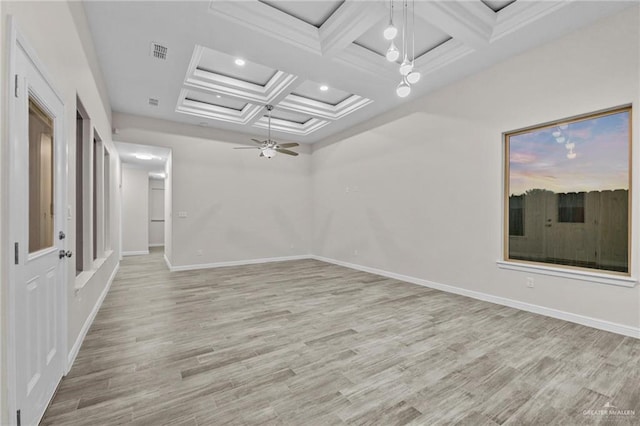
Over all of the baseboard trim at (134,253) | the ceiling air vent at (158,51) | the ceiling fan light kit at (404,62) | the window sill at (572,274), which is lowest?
the baseboard trim at (134,253)

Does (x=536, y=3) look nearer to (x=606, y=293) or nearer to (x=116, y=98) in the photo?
(x=606, y=293)

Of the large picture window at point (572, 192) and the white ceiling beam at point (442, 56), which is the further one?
the white ceiling beam at point (442, 56)

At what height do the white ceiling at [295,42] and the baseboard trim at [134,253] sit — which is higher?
the white ceiling at [295,42]

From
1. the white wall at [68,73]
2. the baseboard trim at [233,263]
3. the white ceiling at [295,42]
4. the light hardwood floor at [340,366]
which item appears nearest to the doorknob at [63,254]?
the white wall at [68,73]

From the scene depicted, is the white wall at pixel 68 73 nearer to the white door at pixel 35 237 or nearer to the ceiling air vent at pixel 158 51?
the white door at pixel 35 237

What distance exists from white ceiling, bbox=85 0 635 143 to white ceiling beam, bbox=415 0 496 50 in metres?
0.01

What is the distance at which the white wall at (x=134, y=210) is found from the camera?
28.6 feet

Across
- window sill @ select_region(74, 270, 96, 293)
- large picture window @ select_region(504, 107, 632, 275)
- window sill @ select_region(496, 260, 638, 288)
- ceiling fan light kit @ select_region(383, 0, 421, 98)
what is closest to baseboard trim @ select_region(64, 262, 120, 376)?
window sill @ select_region(74, 270, 96, 293)

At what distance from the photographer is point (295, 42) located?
11.4 ft

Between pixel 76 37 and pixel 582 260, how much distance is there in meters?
5.85

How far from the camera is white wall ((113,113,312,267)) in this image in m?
6.30

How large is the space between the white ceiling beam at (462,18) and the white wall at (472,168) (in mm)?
831

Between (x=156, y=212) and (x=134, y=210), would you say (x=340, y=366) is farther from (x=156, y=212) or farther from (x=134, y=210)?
(x=156, y=212)

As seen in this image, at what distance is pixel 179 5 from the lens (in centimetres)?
285
